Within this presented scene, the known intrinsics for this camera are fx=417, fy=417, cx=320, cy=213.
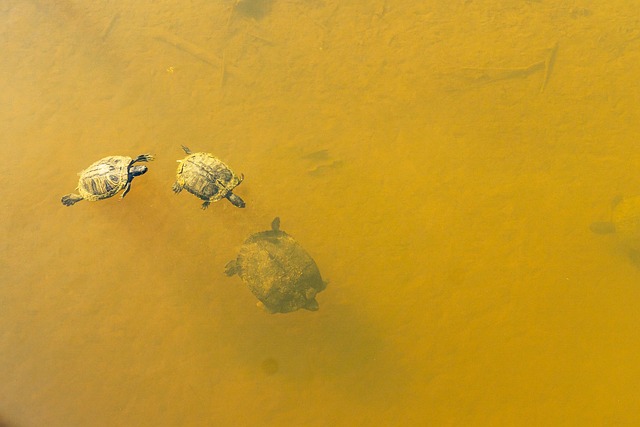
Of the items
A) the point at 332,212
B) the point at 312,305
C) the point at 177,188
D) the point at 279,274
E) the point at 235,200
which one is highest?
the point at 332,212

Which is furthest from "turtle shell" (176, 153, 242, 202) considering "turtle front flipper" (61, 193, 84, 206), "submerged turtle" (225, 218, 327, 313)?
"turtle front flipper" (61, 193, 84, 206)

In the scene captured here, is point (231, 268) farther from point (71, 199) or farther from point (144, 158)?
point (71, 199)

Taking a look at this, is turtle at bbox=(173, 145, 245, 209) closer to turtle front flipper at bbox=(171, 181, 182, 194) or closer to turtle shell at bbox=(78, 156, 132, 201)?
turtle front flipper at bbox=(171, 181, 182, 194)

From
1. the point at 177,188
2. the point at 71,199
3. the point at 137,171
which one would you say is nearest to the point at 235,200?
the point at 177,188

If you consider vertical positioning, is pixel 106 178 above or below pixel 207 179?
below

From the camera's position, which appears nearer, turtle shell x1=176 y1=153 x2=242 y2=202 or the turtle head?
turtle shell x1=176 y1=153 x2=242 y2=202
